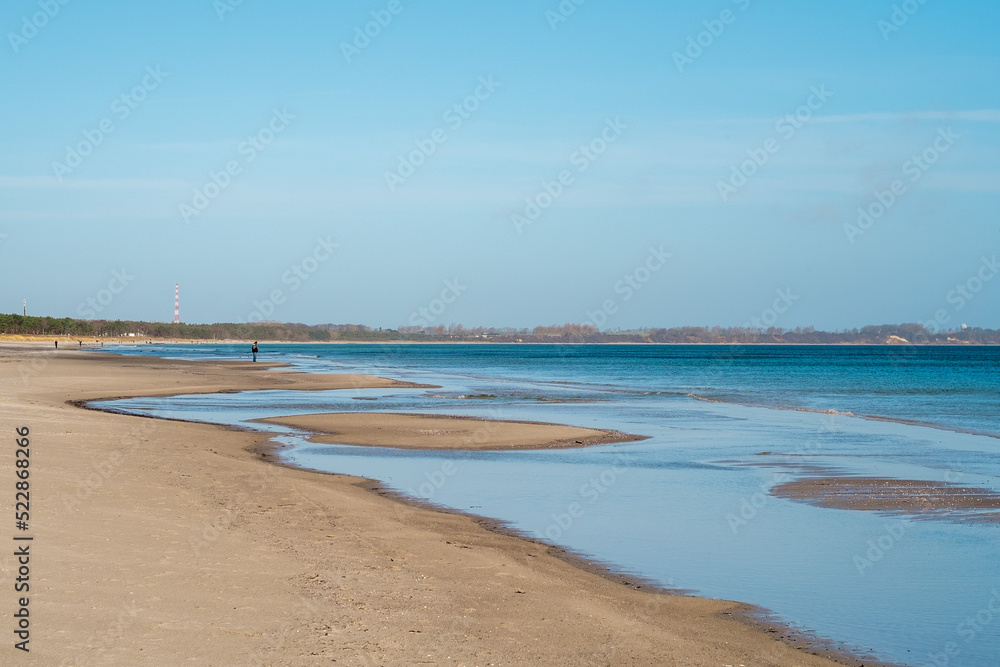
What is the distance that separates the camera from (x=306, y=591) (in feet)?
27.3

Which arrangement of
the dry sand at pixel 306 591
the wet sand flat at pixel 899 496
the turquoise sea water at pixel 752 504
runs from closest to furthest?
the dry sand at pixel 306 591
the turquoise sea water at pixel 752 504
the wet sand flat at pixel 899 496

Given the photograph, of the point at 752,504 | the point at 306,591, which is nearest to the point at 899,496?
the point at 752,504

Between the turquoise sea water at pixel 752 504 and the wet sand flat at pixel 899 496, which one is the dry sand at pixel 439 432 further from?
the wet sand flat at pixel 899 496

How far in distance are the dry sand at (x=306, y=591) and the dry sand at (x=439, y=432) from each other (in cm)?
979

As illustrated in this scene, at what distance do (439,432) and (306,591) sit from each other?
59.8 feet

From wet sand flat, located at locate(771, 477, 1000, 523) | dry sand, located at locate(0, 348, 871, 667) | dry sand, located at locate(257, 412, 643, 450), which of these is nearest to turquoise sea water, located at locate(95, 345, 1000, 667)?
wet sand flat, located at locate(771, 477, 1000, 523)

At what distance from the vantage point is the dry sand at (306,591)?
22.4ft

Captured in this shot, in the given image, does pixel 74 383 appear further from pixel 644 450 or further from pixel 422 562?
pixel 422 562

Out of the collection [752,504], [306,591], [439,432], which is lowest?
[439,432]

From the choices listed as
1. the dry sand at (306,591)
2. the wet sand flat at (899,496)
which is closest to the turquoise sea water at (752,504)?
the wet sand flat at (899,496)

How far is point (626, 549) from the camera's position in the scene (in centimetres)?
1159

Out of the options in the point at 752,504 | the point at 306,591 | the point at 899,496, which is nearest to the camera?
the point at 306,591

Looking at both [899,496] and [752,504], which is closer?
[752,504]

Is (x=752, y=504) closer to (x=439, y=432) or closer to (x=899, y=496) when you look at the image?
(x=899, y=496)
